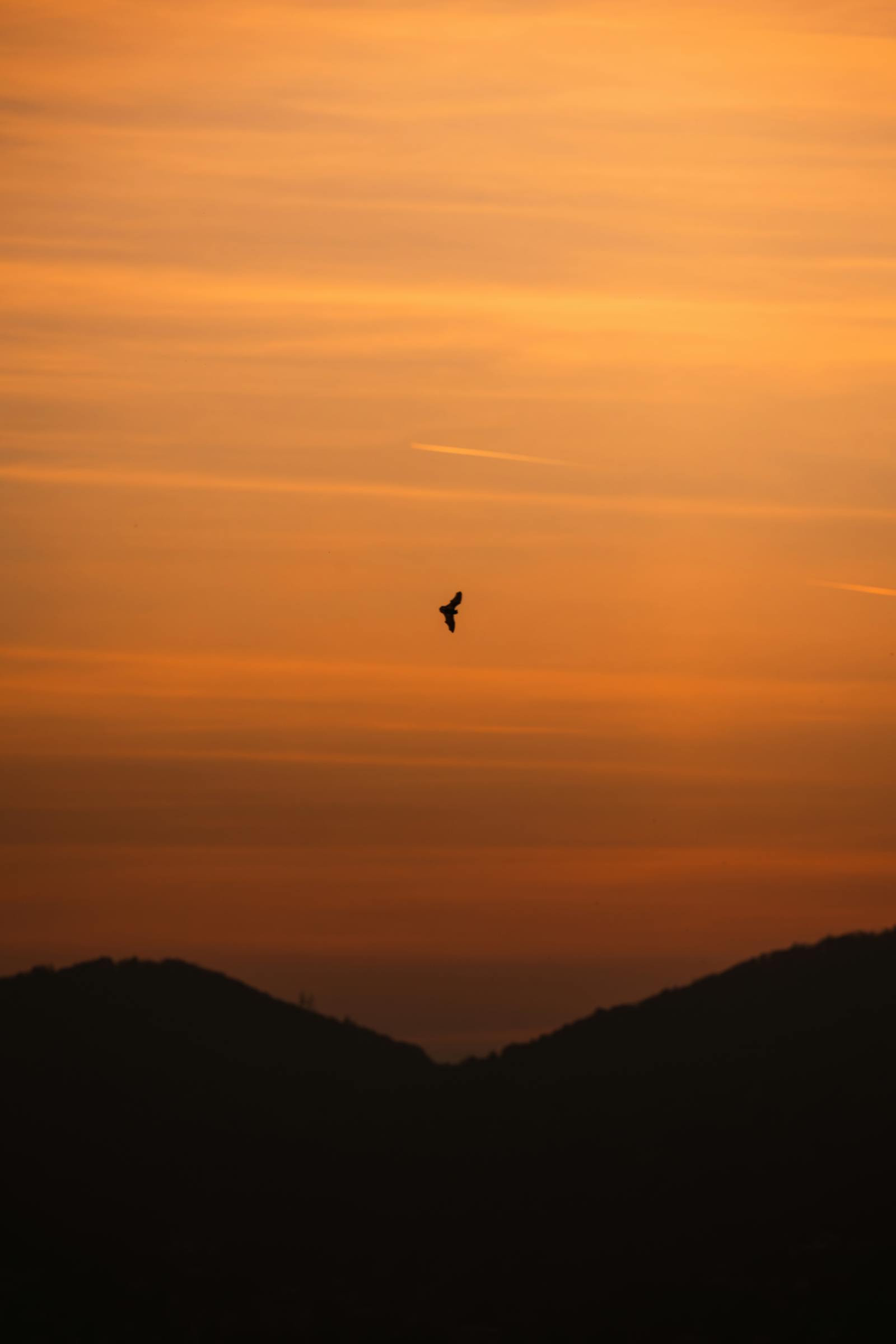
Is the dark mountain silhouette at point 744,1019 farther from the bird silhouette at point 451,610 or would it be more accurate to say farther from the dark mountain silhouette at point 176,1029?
the bird silhouette at point 451,610

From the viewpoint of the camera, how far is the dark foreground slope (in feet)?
310

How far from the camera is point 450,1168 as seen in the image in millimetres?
114938

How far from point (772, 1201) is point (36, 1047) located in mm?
44896

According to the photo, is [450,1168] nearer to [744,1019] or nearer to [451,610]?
[744,1019]

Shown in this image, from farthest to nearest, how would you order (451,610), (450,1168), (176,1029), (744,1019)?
(176,1029) < (744,1019) < (450,1168) < (451,610)

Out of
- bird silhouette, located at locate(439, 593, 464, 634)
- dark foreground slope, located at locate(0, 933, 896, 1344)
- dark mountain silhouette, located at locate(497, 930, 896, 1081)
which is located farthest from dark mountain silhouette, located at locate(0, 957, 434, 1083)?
bird silhouette, located at locate(439, 593, 464, 634)

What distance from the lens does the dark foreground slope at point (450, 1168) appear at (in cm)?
9444

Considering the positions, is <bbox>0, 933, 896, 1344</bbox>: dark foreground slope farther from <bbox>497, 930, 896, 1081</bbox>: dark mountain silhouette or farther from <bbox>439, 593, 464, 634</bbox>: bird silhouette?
<bbox>439, 593, 464, 634</bbox>: bird silhouette

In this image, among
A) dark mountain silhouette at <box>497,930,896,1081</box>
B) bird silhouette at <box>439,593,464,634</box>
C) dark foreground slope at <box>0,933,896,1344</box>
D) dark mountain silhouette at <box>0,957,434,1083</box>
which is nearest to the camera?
bird silhouette at <box>439,593,464,634</box>

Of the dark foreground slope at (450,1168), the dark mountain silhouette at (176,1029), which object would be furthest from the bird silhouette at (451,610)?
the dark mountain silhouette at (176,1029)

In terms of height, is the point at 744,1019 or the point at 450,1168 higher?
the point at 744,1019

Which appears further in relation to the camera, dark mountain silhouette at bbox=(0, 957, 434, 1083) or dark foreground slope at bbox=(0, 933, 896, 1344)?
dark mountain silhouette at bbox=(0, 957, 434, 1083)

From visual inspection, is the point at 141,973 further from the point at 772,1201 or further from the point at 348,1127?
the point at 772,1201

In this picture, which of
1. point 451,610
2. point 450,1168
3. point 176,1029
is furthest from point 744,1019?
point 451,610
